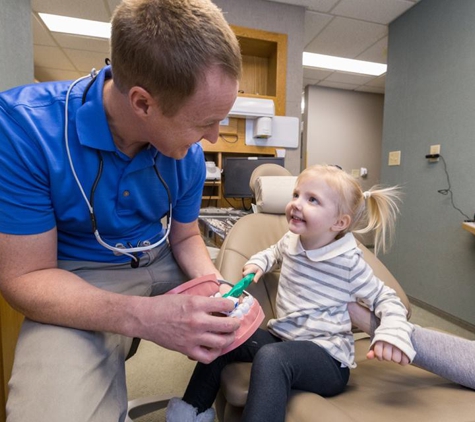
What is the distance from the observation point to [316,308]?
83 cm

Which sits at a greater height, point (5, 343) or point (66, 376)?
point (66, 376)

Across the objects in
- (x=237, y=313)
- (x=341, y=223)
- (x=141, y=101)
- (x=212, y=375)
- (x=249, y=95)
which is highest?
(x=249, y=95)

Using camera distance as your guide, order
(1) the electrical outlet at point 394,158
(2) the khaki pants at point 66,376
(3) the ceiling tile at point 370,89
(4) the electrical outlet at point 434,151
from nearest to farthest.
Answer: (2) the khaki pants at point 66,376 → (4) the electrical outlet at point 434,151 → (1) the electrical outlet at point 394,158 → (3) the ceiling tile at point 370,89

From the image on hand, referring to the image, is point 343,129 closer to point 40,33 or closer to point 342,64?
point 342,64

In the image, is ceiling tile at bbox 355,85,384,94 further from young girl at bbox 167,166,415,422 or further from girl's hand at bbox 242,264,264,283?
girl's hand at bbox 242,264,264,283

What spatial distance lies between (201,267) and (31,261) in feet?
1.41

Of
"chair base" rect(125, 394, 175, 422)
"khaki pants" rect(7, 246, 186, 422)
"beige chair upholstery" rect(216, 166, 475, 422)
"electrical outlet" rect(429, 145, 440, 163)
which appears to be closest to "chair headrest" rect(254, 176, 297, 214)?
"beige chair upholstery" rect(216, 166, 475, 422)

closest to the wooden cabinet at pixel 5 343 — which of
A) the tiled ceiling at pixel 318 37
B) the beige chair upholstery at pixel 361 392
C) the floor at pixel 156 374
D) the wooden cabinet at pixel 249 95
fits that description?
the floor at pixel 156 374

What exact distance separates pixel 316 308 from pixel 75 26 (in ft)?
11.7

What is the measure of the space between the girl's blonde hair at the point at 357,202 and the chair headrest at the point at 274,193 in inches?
5.0

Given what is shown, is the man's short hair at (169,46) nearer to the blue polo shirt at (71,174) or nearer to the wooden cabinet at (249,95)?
the blue polo shirt at (71,174)

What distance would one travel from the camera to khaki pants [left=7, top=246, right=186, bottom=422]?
572 millimetres

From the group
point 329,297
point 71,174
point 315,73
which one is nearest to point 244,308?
point 329,297

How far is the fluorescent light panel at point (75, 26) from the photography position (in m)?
2.94
